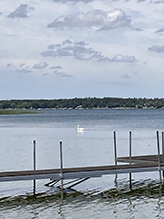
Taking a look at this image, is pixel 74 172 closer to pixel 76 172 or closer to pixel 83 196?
pixel 76 172

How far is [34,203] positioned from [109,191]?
161 inches

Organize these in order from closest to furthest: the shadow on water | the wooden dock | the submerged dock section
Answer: the shadow on water → the wooden dock → the submerged dock section

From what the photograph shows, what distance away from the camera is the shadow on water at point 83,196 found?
68.7 feet

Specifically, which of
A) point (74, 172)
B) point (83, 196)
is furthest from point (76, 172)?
point (83, 196)

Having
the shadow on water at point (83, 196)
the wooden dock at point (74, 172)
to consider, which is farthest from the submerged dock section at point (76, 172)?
the shadow on water at point (83, 196)

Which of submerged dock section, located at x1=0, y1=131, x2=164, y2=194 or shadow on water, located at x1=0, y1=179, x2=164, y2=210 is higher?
submerged dock section, located at x1=0, y1=131, x2=164, y2=194

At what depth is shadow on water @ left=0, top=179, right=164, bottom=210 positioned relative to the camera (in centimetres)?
2095

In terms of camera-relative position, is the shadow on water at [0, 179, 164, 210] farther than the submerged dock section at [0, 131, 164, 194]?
No

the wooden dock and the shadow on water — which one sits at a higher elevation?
the wooden dock

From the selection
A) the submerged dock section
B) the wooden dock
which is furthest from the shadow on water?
the wooden dock

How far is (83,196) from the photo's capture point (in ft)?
72.5

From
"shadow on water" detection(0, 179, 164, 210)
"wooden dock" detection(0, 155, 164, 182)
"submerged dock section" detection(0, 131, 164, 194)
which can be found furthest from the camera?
"submerged dock section" detection(0, 131, 164, 194)

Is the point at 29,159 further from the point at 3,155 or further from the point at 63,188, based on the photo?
the point at 63,188

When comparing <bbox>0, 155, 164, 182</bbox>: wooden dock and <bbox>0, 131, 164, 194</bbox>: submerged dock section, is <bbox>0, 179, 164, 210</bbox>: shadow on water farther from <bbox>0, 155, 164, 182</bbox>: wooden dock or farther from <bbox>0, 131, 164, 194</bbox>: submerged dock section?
<bbox>0, 155, 164, 182</bbox>: wooden dock
